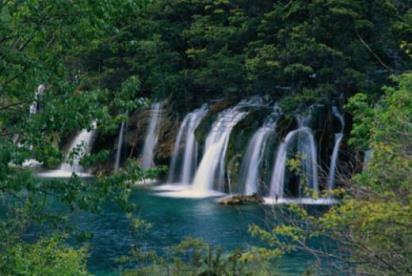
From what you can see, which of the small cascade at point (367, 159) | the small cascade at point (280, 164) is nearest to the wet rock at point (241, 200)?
the small cascade at point (280, 164)

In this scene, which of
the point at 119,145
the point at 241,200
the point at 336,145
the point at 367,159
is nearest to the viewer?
the point at 367,159

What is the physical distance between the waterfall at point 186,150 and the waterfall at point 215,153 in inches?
34.5

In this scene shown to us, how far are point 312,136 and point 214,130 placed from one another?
489 cm

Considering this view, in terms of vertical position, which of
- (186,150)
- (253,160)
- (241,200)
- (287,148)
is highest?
(287,148)

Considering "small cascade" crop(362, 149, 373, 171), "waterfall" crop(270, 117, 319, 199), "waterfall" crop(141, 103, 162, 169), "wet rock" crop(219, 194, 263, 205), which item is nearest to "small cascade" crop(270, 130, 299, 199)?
"waterfall" crop(270, 117, 319, 199)

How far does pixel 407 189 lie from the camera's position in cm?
792

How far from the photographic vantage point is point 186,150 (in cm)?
3228

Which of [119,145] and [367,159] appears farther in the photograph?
[119,145]

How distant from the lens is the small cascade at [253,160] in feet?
93.0

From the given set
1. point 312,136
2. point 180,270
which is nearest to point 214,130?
point 312,136

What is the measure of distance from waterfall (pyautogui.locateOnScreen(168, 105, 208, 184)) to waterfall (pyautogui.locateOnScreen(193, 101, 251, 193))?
0.88 meters

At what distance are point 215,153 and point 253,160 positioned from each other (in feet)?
7.56

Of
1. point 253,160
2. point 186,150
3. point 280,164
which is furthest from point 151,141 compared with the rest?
point 280,164

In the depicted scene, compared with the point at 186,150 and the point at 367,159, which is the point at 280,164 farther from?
the point at 367,159
